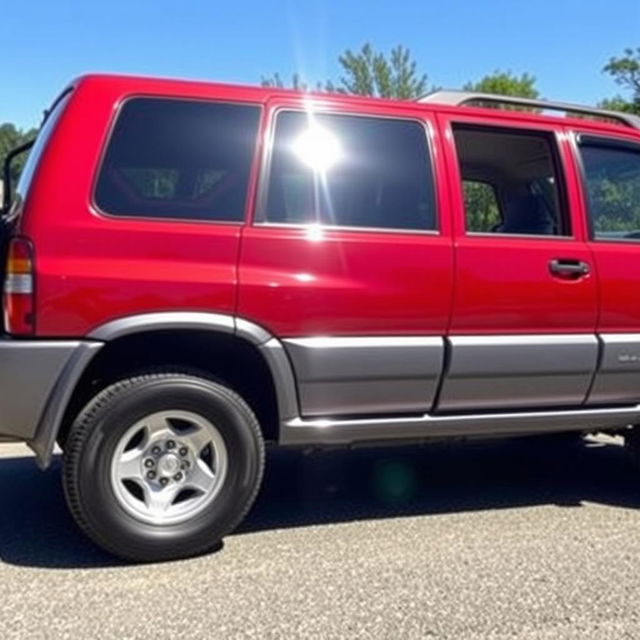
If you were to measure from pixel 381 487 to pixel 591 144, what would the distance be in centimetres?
223

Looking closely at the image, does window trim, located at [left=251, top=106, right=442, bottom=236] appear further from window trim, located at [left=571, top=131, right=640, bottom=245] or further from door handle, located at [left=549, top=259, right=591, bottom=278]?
window trim, located at [left=571, top=131, right=640, bottom=245]

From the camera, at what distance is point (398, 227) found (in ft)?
13.0

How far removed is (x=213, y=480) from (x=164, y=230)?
1132mm

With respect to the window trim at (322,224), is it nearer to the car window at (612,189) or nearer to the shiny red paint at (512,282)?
the shiny red paint at (512,282)

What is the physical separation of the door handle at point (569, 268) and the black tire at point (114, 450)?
1.67 m

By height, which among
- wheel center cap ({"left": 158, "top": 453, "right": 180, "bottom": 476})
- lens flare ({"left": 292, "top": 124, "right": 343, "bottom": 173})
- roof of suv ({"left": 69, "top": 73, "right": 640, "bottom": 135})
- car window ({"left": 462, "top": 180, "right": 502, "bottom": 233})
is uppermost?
roof of suv ({"left": 69, "top": 73, "right": 640, "bottom": 135})

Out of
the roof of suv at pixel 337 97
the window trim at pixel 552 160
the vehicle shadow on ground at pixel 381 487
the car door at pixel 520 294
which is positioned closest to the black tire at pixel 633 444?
the vehicle shadow on ground at pixel 381 487

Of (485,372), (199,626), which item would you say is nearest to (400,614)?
(199,626)

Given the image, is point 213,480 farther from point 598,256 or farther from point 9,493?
point 598,256

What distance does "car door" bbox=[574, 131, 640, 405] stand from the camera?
170 inches

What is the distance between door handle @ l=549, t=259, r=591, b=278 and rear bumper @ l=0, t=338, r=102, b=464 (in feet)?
7.30

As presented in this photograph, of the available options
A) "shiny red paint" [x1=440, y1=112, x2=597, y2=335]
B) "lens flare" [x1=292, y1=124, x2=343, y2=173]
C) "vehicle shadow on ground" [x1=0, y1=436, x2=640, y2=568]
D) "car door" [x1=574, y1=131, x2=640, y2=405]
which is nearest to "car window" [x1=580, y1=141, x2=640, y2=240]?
"car door" [x1=574, y1=131, x2=640, y2=405]

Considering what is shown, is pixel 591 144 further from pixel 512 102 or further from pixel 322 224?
pixel 322 224

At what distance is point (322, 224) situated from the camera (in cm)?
382
